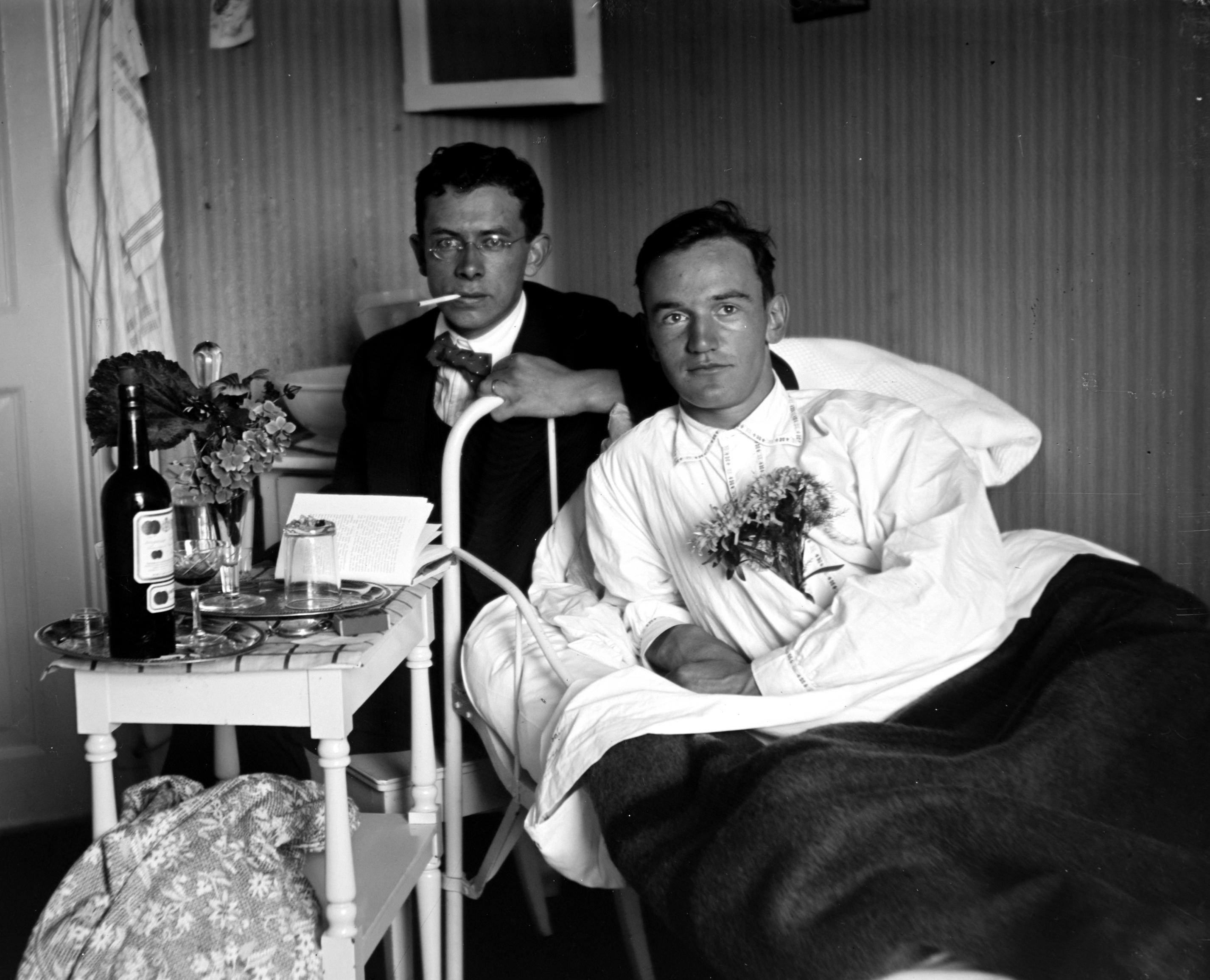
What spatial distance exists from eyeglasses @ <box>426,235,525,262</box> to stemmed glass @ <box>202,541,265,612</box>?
0.67 metres

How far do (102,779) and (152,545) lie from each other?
27 cm

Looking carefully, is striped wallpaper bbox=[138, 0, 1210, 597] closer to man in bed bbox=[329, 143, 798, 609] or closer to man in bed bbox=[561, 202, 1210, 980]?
man in bed bbox=[561, 202, 1210, 980]

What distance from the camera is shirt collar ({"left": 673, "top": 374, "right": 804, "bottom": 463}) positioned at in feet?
4.92

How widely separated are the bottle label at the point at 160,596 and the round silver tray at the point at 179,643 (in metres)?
0.05

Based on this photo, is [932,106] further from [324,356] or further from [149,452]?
[324,356]

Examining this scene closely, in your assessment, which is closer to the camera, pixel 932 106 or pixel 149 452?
pixel 149 452

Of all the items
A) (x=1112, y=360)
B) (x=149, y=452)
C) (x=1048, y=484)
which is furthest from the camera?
(x=1048, y=484)

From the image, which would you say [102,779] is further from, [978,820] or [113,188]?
[113,188]

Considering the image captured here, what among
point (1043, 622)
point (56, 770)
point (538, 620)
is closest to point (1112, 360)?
point (1043, 622)

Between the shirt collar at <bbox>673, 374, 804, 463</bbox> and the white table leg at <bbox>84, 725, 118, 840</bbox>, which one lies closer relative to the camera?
the white table leg at <bbox>84, 725, 118, 840</bbox>

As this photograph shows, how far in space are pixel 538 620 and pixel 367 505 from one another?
0.27m

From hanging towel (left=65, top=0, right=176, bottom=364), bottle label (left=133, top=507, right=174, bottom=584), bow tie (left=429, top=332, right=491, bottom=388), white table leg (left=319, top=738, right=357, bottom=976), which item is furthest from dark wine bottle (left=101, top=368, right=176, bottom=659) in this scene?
hanging towel (left=65, top=0, right=176, bottom=364)

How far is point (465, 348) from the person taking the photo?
185cm

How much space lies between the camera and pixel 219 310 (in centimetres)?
257
